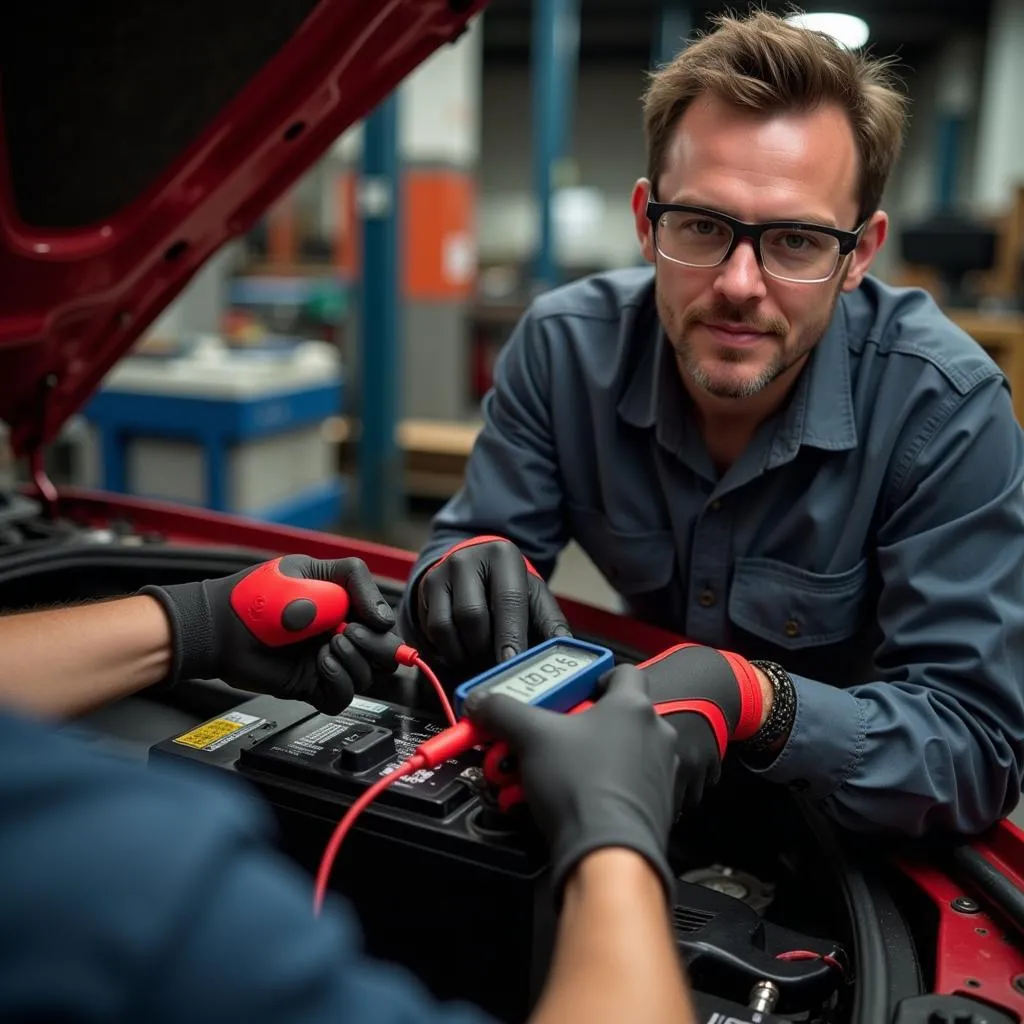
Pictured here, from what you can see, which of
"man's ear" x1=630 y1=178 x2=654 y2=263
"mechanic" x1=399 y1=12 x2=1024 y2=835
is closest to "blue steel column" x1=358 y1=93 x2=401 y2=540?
"mechanic" x1=399 y1=12 x2=1024 y2=835

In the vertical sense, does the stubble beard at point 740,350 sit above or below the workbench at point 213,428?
above

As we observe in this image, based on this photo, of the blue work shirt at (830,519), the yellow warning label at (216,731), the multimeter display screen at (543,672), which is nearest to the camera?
the multimeter display screen at (543,672)

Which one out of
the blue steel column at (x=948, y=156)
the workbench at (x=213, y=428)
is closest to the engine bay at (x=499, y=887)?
the workbench at (x=213, y=428)

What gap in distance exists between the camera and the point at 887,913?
2.93ft

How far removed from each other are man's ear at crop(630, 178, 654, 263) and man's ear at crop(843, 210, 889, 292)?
254 millimetres

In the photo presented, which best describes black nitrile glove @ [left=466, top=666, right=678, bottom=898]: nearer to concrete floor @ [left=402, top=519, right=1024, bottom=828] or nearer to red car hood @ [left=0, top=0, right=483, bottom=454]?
red car hood @ [left=0, top=0, right=483, bottom=454]

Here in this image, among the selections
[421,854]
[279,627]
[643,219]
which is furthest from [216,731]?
[643,219]

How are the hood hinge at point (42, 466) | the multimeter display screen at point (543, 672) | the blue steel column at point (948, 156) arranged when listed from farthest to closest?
the blue steel column at point (948, 156), the hood hinge at point (42, 466), the multimeter display screen at point (543, 672)

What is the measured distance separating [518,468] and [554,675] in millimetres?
648

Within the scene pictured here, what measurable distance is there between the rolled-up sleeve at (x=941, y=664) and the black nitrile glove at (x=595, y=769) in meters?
0.30

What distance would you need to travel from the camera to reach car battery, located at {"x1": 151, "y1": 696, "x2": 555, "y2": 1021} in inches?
29.9

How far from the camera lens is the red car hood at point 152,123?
4.02 ft

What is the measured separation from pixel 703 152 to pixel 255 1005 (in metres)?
1.08

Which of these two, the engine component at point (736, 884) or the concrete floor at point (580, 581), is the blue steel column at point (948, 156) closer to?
the concrete floor at point (580, 581)
